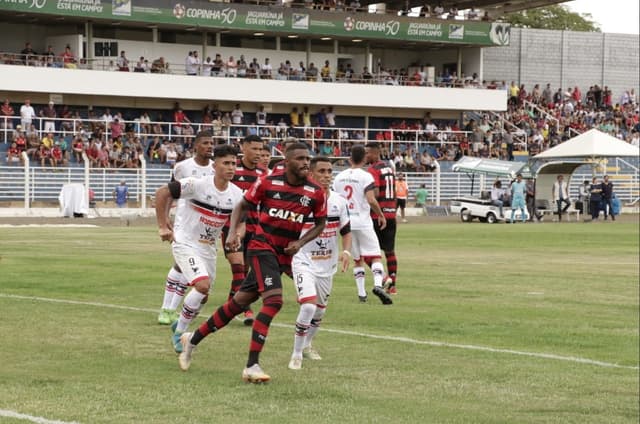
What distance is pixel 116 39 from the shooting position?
61.8 meters

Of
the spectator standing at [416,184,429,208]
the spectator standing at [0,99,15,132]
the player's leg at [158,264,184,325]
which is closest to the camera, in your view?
the player's leg at [158,264,184,325]

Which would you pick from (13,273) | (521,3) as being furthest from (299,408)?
(521,3)

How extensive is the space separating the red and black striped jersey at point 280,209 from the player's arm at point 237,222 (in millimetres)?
180

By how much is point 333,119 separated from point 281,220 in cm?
5461

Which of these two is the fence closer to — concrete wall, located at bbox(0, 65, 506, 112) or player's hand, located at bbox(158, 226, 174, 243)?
concrete wall, located at bbox(0, 65, 506, 112)

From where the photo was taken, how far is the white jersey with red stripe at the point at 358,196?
1778 centimetres

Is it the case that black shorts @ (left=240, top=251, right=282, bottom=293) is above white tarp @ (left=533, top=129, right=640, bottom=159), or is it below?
below

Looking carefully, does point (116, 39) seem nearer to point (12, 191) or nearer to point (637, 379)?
point (12, 191)

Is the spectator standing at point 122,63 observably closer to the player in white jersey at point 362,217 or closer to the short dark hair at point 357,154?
the player in white jersey at point 362,217

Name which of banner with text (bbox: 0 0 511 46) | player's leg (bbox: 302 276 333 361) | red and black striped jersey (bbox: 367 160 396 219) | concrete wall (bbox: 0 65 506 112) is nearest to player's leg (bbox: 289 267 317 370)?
player's leg (bbox: 302 276 333 361)

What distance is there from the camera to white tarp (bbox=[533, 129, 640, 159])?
5234cm

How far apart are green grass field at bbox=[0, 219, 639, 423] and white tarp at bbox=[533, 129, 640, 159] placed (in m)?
30.0

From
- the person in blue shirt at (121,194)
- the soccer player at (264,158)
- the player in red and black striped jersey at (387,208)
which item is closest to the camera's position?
the soccer player at (264,158)

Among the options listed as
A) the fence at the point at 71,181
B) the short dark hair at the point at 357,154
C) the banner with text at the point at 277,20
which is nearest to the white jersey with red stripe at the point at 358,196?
the short dark hair at the point at 357,154
